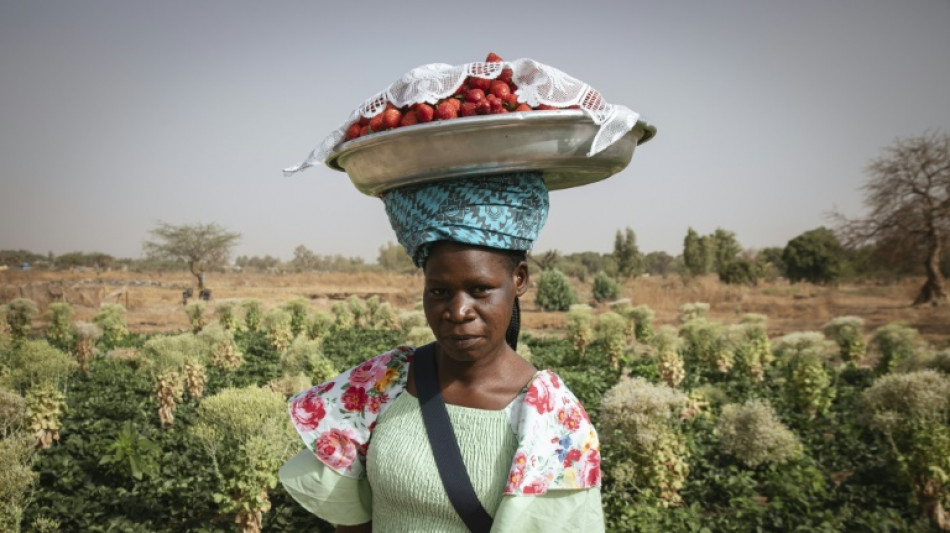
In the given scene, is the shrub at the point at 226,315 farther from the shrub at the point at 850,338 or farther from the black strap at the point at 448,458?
the black strap at the point at 448,458

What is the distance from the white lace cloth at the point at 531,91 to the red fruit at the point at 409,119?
21 millimetres

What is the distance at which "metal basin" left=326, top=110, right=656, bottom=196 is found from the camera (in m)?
1.14

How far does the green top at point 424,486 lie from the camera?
1187 millimetres

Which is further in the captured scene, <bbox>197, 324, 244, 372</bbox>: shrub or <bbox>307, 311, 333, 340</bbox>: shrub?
<bbox>307, 311, 333, 340</bbox>: shrub

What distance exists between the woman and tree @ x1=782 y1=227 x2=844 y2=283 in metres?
35.9

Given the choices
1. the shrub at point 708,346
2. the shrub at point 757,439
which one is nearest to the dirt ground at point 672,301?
the shrub at point 708,346

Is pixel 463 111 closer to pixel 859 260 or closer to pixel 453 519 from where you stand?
pixel 453 519

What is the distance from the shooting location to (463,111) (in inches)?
46.0

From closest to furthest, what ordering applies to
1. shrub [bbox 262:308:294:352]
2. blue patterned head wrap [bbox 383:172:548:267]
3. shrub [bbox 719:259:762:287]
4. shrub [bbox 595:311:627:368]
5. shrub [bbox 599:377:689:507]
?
blue patterned head wrap [bbox 383:172:548:267], shrub [bbox 599:377:689:507], shrub [bbox 595:311:627:368], shrub [bbox 262:308:294:352], shrub [bbox 719:259:762:287]

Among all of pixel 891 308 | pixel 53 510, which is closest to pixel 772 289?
pixel 891 308

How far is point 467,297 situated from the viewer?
4.22ft

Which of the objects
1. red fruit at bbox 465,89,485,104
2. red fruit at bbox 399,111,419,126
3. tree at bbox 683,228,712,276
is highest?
tree at bbox 683,228,712,276

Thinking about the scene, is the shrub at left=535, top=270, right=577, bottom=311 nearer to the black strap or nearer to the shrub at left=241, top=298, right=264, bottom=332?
the shrub at left=241, top=298, right=264, bottom=332

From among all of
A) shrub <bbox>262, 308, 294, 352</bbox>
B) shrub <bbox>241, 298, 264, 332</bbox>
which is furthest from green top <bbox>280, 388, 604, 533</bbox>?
shrub <bbox>241, 298, 264, 332</bbox>
